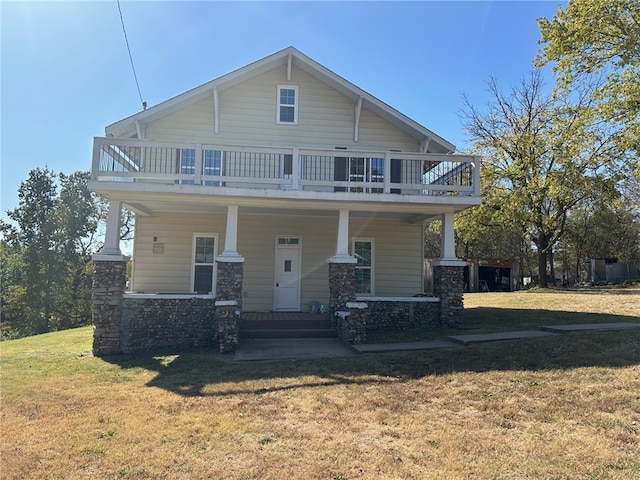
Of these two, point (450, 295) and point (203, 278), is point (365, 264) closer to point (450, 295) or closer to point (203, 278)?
point (450, 295)

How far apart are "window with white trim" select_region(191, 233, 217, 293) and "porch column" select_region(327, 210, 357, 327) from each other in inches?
168

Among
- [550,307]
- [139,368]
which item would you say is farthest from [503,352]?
[550,307]

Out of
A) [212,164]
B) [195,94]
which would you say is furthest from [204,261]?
[195,94]

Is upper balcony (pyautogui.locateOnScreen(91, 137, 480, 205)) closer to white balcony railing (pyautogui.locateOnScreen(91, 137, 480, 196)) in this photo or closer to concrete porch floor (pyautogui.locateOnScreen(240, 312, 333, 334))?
white balcony railing (pyautogui.locateOnScreen(91, 137, 480, 196))

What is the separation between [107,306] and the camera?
31.7 ft

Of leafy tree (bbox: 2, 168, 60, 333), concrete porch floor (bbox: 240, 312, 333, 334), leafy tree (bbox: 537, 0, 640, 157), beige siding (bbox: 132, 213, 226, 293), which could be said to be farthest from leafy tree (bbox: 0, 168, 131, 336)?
leafy tree (bbox: 537, 0, 640, 157)

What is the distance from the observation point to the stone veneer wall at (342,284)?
33.8 ft

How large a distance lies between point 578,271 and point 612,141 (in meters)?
18.7

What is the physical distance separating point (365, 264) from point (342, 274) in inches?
141

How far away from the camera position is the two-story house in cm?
1081

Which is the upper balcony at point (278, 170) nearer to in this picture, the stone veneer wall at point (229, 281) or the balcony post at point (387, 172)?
the balcony post at point (387, 172)

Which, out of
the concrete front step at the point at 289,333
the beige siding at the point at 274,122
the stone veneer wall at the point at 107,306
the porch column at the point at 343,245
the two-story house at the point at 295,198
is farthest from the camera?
the beige siding at the point at 274,122

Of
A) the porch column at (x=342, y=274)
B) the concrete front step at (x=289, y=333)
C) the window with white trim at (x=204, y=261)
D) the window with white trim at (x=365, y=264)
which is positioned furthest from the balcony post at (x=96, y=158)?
the window with white trim at (x=365, y=264)

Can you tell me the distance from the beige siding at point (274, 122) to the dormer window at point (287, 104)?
6.1 inches
